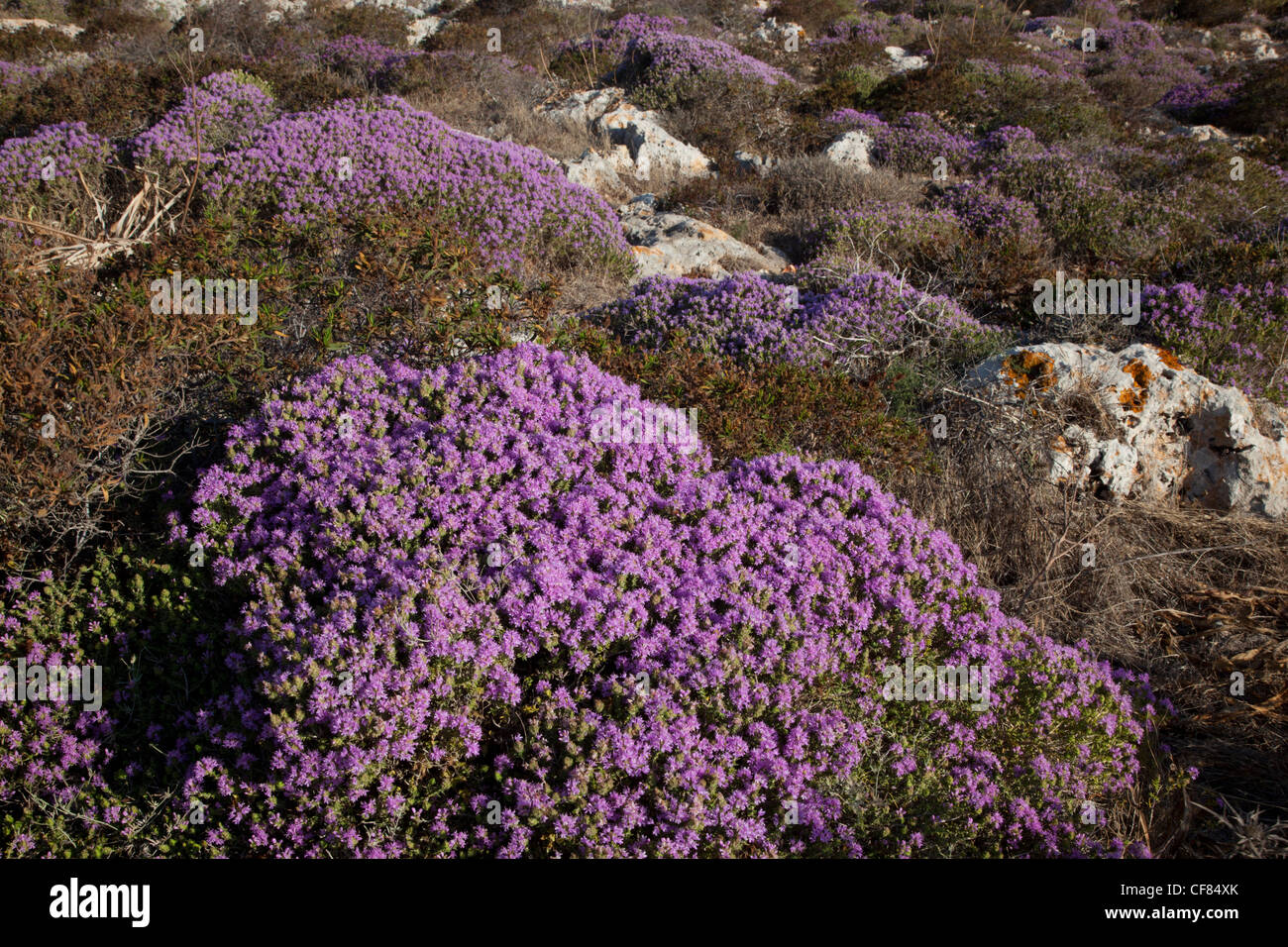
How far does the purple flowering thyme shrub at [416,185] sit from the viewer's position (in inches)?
292

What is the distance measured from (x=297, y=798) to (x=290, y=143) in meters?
7.51

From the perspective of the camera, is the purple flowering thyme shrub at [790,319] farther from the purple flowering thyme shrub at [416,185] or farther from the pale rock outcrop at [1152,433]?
the purple flowering thyme shrub at [416,185]

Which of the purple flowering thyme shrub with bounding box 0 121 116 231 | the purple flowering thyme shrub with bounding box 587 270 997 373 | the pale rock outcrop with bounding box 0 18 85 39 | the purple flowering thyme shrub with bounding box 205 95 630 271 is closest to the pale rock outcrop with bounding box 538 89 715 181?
the purple flowering thyme shrub with bounding box 205 95 630 271

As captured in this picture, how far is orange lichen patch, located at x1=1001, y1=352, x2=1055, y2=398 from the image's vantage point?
5.61 m

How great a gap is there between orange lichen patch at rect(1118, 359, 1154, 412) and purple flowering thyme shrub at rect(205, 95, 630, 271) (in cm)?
483

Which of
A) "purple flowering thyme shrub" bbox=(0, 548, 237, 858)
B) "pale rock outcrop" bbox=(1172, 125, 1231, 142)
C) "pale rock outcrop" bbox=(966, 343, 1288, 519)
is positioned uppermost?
"pale rock outcrop" bbox=(1172, 125, 1231, 142)

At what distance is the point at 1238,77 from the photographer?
18.7 meters

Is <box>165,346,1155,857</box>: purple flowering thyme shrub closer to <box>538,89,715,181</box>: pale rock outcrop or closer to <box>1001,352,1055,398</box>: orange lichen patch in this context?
<box>1001,352,1055,398</box>: orange lichen patch

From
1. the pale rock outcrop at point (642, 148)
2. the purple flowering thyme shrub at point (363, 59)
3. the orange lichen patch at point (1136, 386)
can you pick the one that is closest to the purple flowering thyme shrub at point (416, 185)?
the pale rock outcrop at point (642, 148)

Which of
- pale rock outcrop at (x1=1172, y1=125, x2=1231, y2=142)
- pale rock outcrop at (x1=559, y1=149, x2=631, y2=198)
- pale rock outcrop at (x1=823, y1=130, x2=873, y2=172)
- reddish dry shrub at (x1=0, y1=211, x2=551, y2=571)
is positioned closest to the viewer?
reddish dry shrub at (x1=0, y1=211, x2=551, y2=571)

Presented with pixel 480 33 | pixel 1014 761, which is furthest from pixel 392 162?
pixel 480 33

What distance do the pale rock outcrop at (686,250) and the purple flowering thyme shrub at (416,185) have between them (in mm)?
514

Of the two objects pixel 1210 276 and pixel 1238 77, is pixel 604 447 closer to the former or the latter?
pixel 1210 276

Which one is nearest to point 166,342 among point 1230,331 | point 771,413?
point 771,413
